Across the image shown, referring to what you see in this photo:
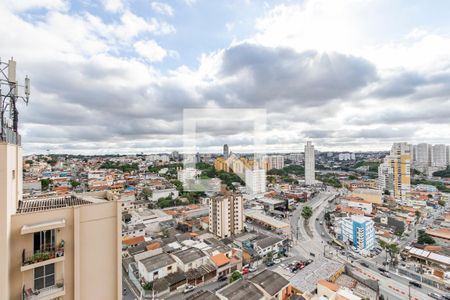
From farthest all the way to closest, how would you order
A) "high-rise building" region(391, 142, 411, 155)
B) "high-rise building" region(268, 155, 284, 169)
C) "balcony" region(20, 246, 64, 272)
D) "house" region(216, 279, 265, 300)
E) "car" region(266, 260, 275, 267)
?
"high-rise building" region(268, 155, 284, 169) < "high-rise building" region(391, 142, 411, 155) < "car" region(266, 260, 275, 267) < "house" region(216, 279, 265, 300) < "balcony" region(20, 246, 64, 272)

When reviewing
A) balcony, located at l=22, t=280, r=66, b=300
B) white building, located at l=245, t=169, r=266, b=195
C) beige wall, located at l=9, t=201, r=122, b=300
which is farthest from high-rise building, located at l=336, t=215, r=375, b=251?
balcony, located at l=22, t=280, r=66, b=300

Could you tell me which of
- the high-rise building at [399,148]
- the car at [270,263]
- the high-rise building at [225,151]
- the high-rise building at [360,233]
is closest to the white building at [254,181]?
the high-rise building at [225,151]

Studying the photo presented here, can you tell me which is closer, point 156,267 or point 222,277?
point 156,267

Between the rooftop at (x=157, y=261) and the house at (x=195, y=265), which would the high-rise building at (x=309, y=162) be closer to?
the house at (x=195, y=265)

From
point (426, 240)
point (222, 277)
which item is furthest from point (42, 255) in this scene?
point (426, 240)

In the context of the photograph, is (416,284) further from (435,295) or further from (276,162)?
(276,162)

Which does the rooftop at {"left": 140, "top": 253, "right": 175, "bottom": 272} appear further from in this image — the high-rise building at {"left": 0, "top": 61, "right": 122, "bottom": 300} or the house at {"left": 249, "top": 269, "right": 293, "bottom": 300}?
the high-rise building at {"left": 0, "top": 61, "right": 122, "bottom": 300}

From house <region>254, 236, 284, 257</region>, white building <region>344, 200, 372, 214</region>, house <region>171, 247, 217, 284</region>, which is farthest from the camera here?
white building <region>344, 200, 372, 214</region>

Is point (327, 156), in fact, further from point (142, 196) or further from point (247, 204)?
point (142, 196)
